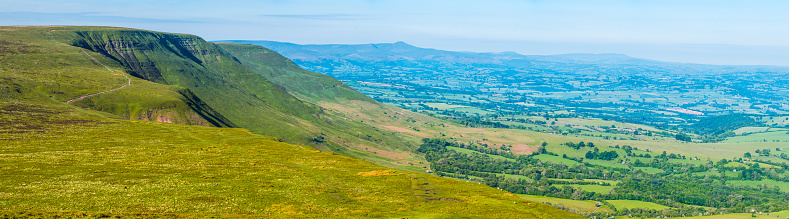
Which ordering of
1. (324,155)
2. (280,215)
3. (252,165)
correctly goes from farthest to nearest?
(324,155) < (252,165) < (280,215)

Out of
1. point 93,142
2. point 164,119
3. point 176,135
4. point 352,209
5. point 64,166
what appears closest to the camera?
point 352,209

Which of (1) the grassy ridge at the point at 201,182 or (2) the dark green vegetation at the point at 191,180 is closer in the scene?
(2) the dark green vegetation at the point at 191,180

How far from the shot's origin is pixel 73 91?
198 meters

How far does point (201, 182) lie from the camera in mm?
87750

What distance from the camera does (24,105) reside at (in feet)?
528

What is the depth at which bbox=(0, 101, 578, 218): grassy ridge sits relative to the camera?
72938 mm

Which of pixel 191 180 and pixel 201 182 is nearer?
pixel 201 182

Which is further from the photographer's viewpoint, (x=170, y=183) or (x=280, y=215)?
(x=170, y=183)

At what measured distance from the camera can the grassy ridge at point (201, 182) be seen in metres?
72.9

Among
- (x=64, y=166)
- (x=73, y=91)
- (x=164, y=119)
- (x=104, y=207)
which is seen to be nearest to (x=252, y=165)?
(x=64, y=166)

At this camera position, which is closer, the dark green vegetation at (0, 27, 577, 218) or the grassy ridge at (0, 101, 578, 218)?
the dark green vegetation at (0, 27, 577, 218)

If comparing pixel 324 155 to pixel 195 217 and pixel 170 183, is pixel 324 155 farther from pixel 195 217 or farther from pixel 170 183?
pixel 195 217

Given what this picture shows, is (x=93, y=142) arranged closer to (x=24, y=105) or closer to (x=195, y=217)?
(x=24, y=105)

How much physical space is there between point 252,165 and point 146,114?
105053mm
